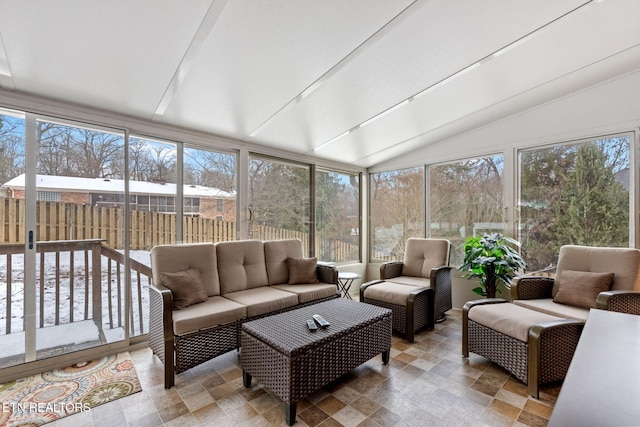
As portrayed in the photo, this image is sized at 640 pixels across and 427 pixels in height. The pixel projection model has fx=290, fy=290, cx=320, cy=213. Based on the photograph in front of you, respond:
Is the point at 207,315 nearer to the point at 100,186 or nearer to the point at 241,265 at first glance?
the point at 241,265

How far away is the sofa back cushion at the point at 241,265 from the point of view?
304 cm

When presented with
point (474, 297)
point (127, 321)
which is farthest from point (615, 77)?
point (127, 321)

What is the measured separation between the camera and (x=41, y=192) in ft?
7.99

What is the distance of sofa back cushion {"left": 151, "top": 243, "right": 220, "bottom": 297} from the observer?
104 inches

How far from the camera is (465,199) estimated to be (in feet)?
13.3

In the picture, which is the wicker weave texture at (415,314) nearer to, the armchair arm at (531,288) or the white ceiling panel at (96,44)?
the armchair arm at (531,288)

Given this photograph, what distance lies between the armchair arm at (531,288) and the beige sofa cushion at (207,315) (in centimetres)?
256

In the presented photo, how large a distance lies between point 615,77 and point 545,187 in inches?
46.8

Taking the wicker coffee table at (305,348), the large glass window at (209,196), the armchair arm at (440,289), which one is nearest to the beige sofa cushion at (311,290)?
the wicker coffee table at (305,348)

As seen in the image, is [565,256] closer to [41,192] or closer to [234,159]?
[234,159]

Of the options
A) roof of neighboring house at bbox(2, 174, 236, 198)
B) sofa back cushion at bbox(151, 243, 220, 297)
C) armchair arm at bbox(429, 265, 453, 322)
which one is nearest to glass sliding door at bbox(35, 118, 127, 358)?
roof of neighboring house at bbox(2, 174, 236, 198)

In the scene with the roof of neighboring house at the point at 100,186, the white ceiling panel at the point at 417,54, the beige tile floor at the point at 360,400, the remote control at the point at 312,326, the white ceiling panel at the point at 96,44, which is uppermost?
the white ceiling panel at the point at 417,54

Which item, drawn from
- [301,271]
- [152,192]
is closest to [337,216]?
[301,271]

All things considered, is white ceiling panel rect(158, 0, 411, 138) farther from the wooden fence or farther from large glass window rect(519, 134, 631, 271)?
large glass window rect(519, 134, 631, 271)
